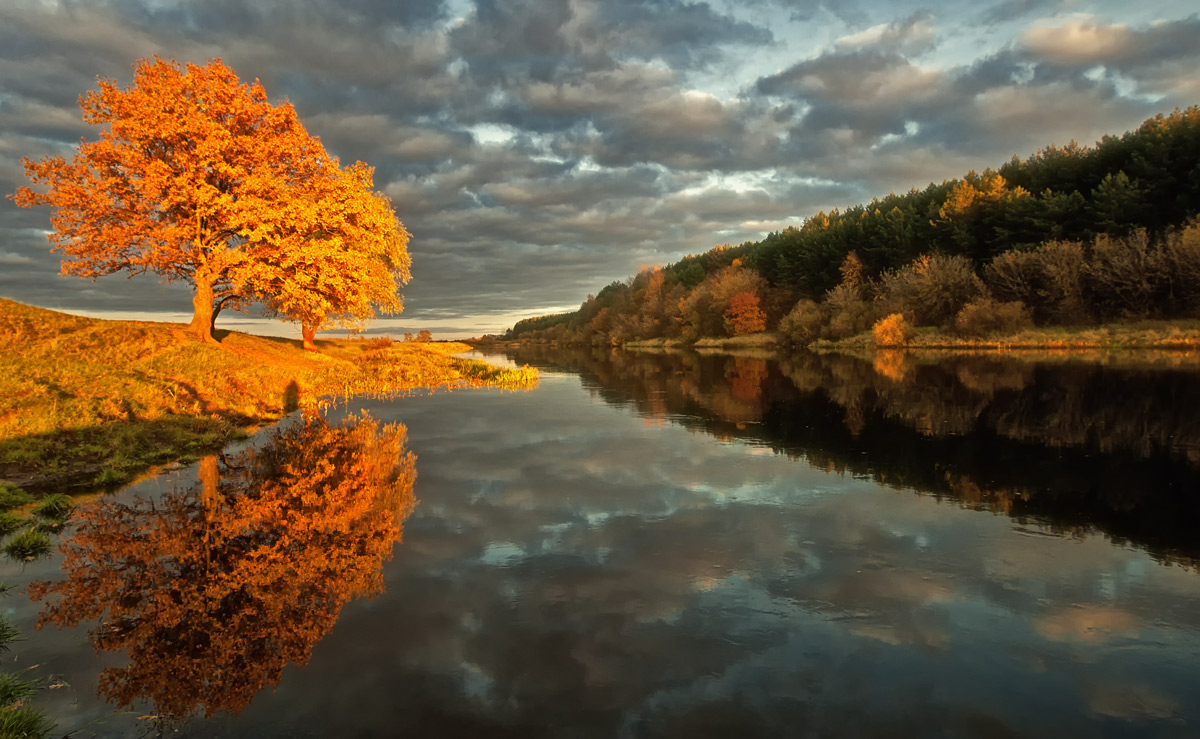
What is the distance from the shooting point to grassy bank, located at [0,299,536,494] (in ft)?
40.5

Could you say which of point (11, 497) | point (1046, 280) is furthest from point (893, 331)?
point (11, 497)

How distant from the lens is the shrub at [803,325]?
7788 centimetres

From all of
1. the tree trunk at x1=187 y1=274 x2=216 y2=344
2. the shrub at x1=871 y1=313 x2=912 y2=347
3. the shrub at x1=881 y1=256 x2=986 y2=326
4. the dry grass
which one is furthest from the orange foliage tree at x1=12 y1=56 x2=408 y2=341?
the dry grass

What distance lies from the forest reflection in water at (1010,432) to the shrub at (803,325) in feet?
144

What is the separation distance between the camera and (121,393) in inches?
660

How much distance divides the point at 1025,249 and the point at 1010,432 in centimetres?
5995

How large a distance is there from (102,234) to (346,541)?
30.0 meters

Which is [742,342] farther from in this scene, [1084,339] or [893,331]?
[1084,339]

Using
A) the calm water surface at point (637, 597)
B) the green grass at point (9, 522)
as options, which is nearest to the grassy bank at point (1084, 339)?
the calm water surface at point (637, 597)

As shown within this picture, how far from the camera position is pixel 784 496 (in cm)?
1075

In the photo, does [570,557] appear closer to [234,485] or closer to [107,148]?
[234,485]

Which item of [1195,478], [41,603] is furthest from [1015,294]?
[41,603]

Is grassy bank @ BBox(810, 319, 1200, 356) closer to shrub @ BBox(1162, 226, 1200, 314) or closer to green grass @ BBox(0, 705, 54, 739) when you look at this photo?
shrub @ BBox(1162, 226, 1200, 314)

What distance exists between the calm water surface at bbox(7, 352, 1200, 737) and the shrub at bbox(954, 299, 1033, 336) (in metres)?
51.6
